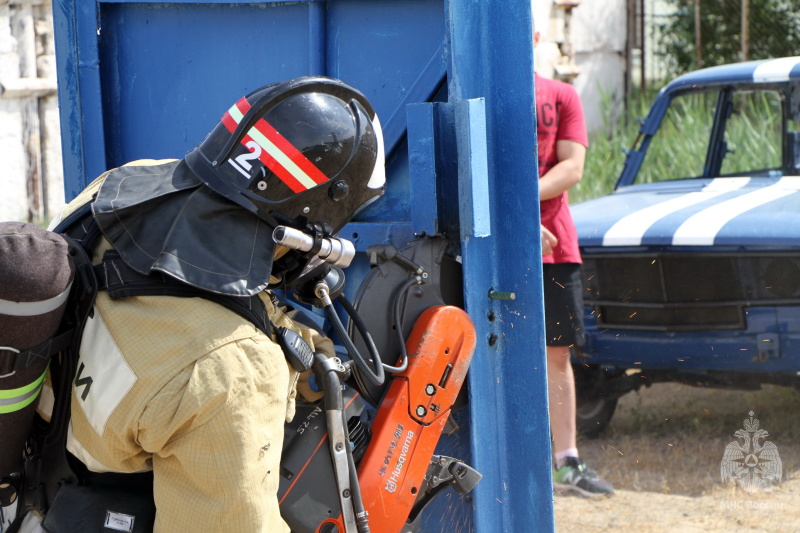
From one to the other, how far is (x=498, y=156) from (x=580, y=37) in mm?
9078

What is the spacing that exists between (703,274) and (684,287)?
0.11 m

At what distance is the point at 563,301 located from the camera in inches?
180

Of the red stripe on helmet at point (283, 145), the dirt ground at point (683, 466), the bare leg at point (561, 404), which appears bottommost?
the dirt ground at point (683, 466)

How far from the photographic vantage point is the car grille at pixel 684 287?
14.7 ft

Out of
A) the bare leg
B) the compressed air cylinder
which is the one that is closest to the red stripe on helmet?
the compressed air cylinder

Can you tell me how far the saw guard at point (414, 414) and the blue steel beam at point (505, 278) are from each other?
0.18m

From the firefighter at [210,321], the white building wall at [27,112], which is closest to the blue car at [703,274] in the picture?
the firefighter at [210,321]

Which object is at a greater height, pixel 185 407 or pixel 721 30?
pixel 721 30

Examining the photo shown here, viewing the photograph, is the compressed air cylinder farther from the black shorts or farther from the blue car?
the blue car

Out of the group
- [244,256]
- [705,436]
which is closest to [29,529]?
[244,256]

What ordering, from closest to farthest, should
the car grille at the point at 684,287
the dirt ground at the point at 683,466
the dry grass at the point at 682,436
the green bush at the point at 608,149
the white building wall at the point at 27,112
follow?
the dirt ground at the point at 683,466, the car grille at the point at 684,287, the dry grass at the point at 682,436, the white building wall at the point at 27,112, the green bush at the point at 608,149

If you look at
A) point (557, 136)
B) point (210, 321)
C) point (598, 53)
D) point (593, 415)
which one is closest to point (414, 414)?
point (210, 321)

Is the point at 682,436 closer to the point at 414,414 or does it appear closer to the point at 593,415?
the point at 593,415

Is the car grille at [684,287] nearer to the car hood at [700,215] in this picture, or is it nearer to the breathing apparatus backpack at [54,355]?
the car hood at [700,215]
